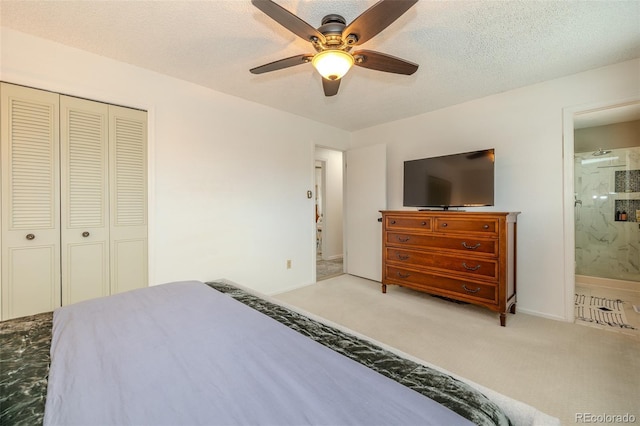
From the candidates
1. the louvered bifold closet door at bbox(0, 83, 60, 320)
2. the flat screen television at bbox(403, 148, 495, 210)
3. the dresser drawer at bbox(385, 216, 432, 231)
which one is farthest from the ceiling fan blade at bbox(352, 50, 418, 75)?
the louvered bifold closet door at bbox(0, 83, 60, 320)

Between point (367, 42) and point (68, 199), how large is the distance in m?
2.68

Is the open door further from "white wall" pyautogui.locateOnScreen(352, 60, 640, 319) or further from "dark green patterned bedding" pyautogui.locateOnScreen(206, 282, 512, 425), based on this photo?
"dark green patterned bedding" pyautogui.locateOnScreen(206, 282, 512, 425)

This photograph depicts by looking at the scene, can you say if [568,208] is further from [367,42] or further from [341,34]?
[341,34]

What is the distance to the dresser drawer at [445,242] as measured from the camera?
2629mm

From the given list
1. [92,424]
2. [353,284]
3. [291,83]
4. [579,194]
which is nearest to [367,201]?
[353,284]

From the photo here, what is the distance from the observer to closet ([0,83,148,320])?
194 cm

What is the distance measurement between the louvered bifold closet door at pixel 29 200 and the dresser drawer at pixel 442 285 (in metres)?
3.28

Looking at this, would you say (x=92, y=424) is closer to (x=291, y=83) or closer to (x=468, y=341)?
(x=468, y=341)

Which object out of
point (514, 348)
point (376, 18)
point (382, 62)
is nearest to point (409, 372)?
point (376, 18)

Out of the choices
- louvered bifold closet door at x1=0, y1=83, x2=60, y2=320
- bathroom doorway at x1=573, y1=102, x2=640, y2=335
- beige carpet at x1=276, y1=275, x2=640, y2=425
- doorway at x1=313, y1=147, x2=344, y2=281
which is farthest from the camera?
doorway at x1=313, y1=147, x2=344, y2=281

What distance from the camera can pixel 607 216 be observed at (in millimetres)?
3836

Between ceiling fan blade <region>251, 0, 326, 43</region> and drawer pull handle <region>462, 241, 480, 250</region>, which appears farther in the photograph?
drawer pull handle <region>462, 241, 480, 250</region>

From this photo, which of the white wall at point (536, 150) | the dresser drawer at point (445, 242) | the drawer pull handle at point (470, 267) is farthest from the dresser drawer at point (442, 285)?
the white wall at point (536, 150)

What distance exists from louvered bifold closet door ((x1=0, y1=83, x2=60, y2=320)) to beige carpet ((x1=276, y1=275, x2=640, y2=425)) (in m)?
2.25
